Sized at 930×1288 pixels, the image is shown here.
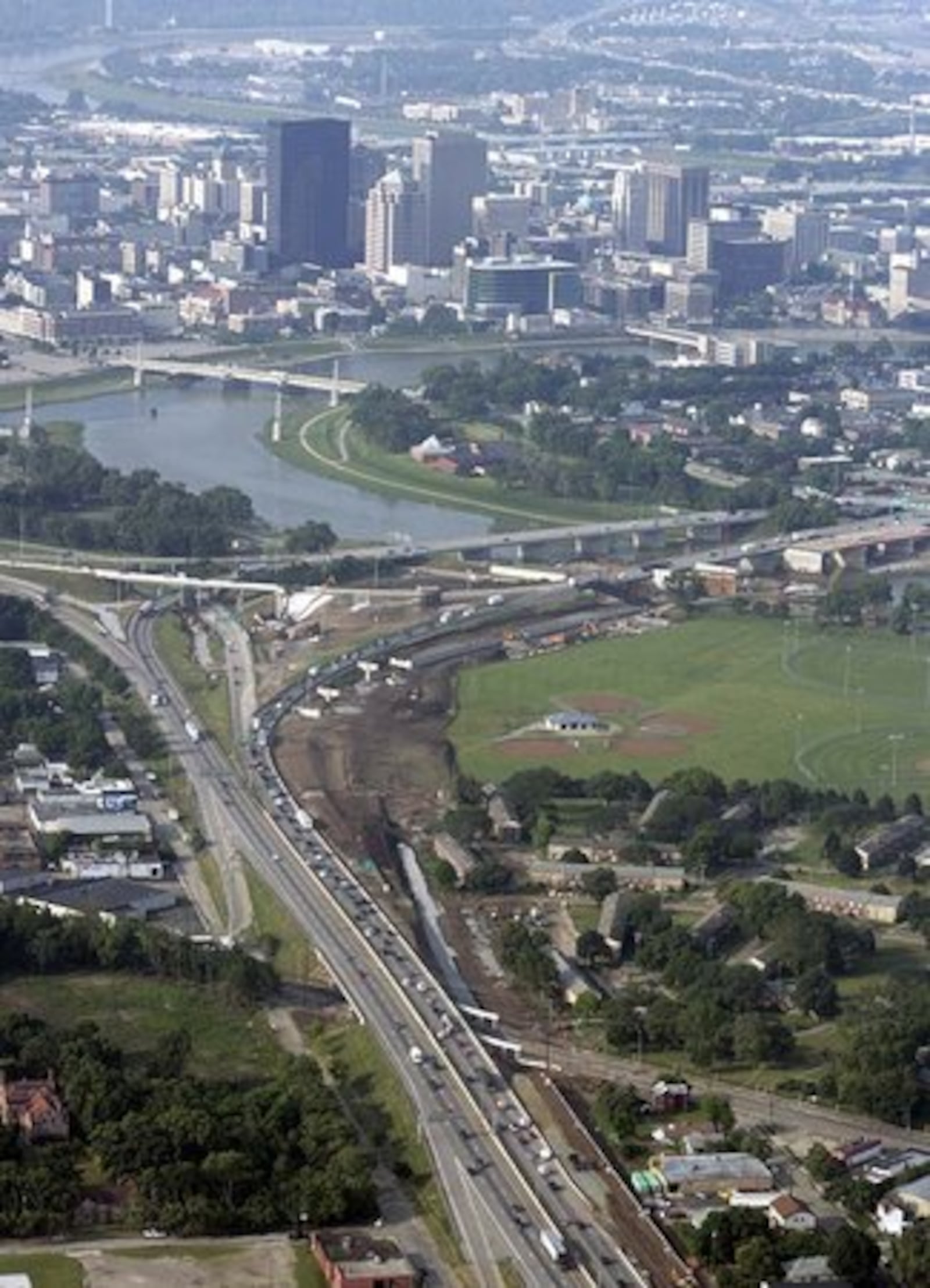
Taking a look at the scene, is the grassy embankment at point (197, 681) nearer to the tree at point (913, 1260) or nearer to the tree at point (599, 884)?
the tree at point (599, 884)

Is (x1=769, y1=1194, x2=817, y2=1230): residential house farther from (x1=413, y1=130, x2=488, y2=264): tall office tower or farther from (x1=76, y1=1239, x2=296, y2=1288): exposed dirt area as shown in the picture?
(x1=413, y1=130, x2=488, y2=264): tall office tower

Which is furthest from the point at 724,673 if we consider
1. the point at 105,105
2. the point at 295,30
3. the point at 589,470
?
the point at 295,30

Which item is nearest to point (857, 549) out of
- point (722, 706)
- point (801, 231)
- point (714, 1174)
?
point (722, 706)

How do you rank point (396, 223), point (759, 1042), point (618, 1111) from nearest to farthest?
point (618, 1111) < point (759, 1042) < point (396, 223)

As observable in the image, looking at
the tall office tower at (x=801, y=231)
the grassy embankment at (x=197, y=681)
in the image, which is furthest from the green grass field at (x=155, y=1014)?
the tall office tower at (x=801, y=231)

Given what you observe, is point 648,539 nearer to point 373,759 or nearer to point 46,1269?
point 373,759

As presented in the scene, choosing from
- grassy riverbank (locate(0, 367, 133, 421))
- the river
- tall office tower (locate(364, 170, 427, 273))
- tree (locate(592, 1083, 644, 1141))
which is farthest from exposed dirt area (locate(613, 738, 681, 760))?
tall office tower (locate(364, 170, 427, 273))
